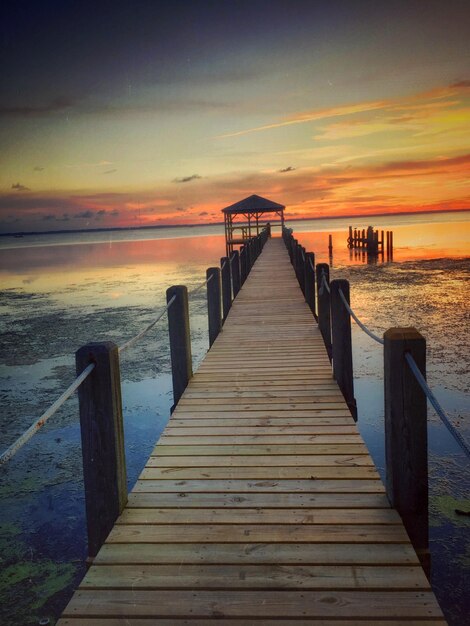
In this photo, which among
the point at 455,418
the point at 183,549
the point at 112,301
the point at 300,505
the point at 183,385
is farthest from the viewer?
the point at 112,301

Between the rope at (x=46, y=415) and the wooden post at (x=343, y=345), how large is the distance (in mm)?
3233

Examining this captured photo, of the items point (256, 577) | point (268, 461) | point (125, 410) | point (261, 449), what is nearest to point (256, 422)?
point (261, 449)

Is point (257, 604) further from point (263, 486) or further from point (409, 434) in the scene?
point (409, 434)

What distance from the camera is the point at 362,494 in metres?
3.18

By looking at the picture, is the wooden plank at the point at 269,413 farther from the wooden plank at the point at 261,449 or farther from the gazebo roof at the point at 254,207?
the gazebo roof at the point at 254,207

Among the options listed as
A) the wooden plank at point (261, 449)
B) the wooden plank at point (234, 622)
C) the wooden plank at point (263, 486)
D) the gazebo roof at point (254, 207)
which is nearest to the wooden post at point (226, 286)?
the wooden plank at point (261, 449)

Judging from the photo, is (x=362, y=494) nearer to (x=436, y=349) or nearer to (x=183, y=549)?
(x=183, y=549)

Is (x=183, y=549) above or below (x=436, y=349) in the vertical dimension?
above

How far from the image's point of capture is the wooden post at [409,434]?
9.20 feet

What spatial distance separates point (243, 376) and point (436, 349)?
7482 mm

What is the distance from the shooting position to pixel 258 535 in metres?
2.79

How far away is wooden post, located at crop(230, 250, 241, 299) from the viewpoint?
13.0 metres

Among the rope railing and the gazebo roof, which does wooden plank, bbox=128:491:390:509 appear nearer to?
the rope railing

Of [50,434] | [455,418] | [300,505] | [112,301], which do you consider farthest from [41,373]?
[112,301]
